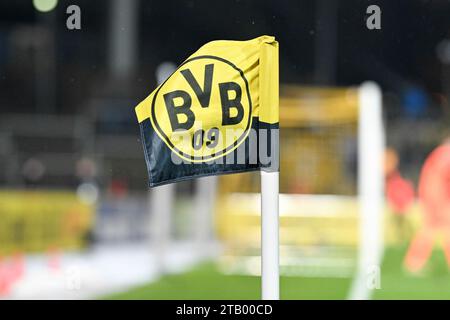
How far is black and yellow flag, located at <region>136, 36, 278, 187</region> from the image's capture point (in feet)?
16.7

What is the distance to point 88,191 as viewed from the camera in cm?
→ 2097

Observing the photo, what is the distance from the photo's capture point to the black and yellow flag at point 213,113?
5.10m

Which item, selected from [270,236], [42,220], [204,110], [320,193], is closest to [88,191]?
[42,220]

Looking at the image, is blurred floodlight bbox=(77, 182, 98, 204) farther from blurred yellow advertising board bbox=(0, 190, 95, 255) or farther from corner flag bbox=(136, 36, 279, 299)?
corner flag bbox=(136, 36, 279, 299)

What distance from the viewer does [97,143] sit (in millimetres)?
23047

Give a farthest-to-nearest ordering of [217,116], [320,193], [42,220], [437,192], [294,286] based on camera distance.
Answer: [320,193]
[42,220]
[437,192]
[294,286]
[217,116]

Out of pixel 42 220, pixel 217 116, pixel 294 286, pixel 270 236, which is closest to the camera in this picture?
pixel 270 236

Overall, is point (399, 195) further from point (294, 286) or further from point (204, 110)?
point (204, 110)

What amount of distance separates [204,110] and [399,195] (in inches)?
643

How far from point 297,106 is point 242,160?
11858 mm

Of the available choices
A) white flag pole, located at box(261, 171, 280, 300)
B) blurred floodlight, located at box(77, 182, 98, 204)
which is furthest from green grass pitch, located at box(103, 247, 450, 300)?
white flag pole, located at box(261, 171, 280, 300)

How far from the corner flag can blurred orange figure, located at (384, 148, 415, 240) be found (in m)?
16.0
